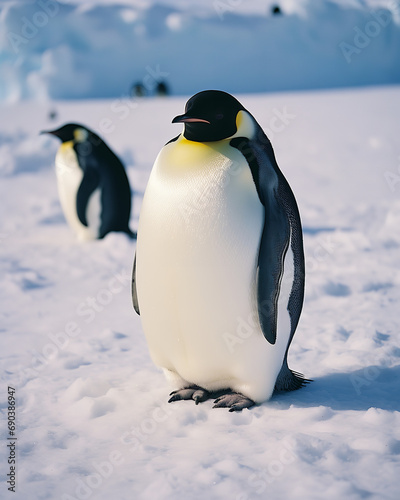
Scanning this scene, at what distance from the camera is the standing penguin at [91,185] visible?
5.18 metres

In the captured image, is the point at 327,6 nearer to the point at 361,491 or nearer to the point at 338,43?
the point at 338,43

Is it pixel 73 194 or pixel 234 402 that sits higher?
pixel 73 194

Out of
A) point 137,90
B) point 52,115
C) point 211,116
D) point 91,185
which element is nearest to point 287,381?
point 211,116

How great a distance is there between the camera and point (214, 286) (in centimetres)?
190

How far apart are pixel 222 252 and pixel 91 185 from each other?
349 centimetres

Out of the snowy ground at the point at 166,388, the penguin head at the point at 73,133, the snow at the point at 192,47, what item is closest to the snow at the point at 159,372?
the snowy ground at the point at 166,388

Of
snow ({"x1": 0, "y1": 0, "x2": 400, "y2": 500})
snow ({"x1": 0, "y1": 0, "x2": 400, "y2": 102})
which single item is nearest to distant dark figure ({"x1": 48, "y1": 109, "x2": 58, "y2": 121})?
snow ({"x1": 0, "y1": 0, "x2": 400, "y2": 500})

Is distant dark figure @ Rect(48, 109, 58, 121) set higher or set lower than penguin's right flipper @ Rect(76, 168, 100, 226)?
higher

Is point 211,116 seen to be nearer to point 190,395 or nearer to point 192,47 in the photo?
point 190,395

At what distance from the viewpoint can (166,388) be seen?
7.34ft

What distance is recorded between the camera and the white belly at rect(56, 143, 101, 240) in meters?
5.20

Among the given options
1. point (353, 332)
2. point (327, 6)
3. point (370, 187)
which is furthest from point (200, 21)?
Answer: point (353, 332)

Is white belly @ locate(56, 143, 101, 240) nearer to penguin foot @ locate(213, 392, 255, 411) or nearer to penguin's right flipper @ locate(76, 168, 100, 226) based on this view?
penguin's right flipper @ locate(76, 168, 100, 226)

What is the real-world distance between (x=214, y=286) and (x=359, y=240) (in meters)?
3.12
